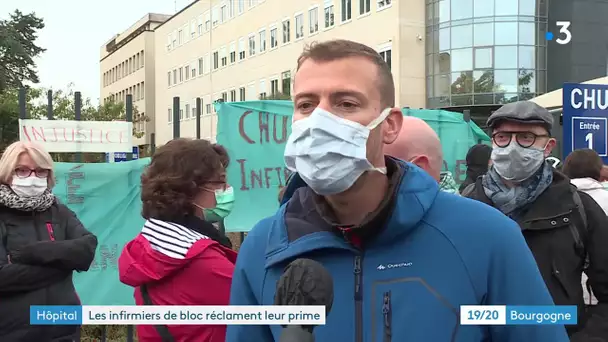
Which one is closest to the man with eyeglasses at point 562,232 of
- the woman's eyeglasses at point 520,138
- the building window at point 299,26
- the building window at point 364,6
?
the woman's eyeglasses at point 520,138

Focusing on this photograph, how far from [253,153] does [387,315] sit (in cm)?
560

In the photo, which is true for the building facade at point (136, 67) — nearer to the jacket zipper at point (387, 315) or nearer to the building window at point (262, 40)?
the building window at point (262, 40)

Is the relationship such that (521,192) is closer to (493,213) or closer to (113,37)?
(493,213)

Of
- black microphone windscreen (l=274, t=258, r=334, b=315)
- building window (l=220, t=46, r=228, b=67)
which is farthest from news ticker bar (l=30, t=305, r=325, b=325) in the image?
building window (l=220, t=46, r=228, b=67)

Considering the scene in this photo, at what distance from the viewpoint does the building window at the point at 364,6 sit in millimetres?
34219

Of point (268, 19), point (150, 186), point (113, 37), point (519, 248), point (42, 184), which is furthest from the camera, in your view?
point (113, 37)

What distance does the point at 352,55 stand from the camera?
5.89 feet

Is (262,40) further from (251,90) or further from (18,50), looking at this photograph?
(18,50)

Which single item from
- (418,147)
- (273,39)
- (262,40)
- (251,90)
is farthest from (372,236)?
(251,90)

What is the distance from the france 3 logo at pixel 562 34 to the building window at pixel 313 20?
13533mm

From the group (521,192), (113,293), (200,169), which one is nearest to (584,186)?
(521,192)

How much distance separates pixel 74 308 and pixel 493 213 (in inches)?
49.3

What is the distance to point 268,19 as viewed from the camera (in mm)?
43656

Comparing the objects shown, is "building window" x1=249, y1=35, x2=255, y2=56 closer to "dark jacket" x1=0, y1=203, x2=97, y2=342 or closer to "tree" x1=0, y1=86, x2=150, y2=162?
"tree" x1=0, y1=86, x2=150, y2=162
